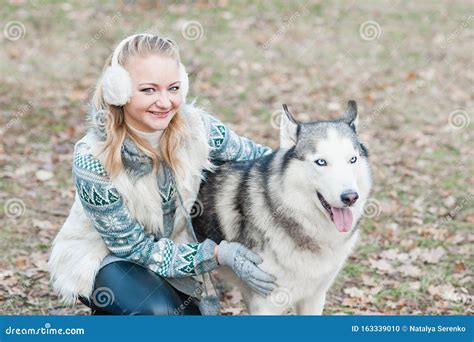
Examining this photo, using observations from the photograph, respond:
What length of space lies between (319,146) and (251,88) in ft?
18.1

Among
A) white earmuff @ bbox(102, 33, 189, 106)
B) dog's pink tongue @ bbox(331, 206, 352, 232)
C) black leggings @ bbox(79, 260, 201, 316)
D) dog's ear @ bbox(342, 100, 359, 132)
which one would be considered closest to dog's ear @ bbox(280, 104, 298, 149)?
dog's ear @ bbox(342, 100, 359, 132)

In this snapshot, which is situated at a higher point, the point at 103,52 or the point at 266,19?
the point at 266,19

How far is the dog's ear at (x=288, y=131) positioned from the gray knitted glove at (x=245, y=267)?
58cm

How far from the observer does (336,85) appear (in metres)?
8.70

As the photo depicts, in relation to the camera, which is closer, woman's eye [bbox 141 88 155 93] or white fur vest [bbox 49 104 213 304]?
woman's eye [bbox 141 88 155 93]

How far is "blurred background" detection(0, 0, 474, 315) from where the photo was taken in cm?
462

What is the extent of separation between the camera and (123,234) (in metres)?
3.24

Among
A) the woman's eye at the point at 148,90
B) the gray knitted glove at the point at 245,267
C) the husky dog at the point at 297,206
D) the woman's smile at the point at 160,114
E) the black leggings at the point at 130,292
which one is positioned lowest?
the black leggings at the point at 130,292

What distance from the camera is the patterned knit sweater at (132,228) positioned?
3.17 m

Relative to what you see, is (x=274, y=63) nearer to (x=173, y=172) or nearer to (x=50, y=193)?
(x=50, y=193)

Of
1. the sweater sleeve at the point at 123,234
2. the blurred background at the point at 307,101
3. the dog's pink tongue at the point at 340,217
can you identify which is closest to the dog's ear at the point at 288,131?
the dog's pink tongue at the point at 340,217

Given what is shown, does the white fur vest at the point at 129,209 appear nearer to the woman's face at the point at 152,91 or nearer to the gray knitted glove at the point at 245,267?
the woman's face at the point at 152,91

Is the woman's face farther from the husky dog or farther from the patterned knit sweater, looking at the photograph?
the husky dog

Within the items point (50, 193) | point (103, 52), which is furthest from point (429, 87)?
point (50, 193)
